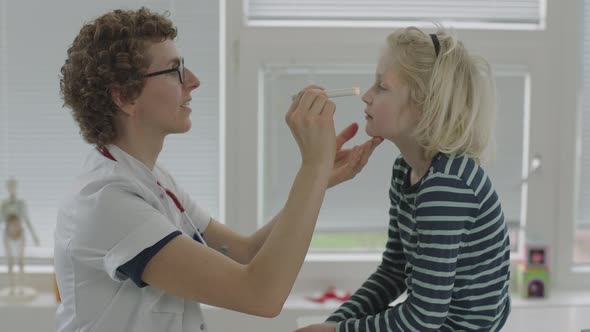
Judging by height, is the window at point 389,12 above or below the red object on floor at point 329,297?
above

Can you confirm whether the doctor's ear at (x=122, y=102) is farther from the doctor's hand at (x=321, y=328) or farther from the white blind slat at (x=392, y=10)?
the white blind slat at (x=392, y=10)

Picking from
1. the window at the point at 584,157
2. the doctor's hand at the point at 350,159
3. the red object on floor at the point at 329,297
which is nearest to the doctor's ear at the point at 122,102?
the doctor's hand at the point at 350,159

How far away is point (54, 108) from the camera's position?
7.91 ft

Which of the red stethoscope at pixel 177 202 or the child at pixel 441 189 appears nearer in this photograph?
the child at pixel 441 189

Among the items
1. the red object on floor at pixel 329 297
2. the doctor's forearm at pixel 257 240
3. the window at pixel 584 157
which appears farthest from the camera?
the window at pixel 584 157

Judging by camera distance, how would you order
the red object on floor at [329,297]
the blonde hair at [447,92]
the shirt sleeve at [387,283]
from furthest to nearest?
the red object on floor at [329,297] → the shirt sleeve at [387,283] → the blonde hair at [447,92]

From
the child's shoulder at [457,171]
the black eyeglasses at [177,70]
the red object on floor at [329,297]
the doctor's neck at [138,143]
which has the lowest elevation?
the red object on floor at [329,297]

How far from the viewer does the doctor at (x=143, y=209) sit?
4.27 ft

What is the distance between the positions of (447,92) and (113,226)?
664mm

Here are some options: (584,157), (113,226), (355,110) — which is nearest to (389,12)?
(355,110)

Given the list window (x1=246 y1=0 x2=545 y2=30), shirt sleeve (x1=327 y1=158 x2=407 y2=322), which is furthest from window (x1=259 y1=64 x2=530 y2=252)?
shirt sleeve (x1=327 y1=158 x2=407 y2=322)

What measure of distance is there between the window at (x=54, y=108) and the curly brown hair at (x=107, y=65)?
887mm

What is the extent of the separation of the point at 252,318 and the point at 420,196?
3.46 feet

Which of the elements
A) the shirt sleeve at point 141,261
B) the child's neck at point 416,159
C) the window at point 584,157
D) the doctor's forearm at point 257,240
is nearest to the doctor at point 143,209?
the shirt sleeve at point 141,261
